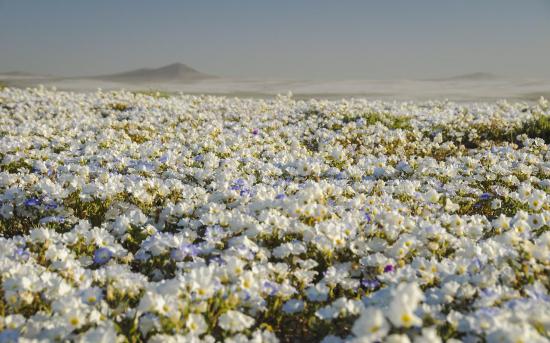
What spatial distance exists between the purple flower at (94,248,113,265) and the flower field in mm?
13

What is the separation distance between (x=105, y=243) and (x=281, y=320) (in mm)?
2071

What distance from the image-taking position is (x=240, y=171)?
923 centimetres

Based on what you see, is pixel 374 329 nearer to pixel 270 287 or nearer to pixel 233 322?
pixel 233 322

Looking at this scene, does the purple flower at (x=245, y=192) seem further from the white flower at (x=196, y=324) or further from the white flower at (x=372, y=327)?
the white flower at (x=372, y=327)

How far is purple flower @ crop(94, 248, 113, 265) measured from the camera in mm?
5312

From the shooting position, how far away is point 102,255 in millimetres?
5336

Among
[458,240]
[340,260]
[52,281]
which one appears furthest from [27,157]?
[458,240]

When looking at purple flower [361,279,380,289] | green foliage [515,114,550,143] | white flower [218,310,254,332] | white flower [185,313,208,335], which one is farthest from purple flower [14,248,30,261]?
green foliage [515,114,550,143]

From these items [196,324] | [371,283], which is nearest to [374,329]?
[196,324]

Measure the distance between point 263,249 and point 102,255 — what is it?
5.27 feet

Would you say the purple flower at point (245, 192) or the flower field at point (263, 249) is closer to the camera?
the flower field at point (263, 249)

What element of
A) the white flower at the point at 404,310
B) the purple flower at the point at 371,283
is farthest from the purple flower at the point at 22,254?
the white flower at the point at 404,310

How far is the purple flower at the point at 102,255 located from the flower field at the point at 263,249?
0.01m

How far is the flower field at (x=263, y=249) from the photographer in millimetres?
3992
